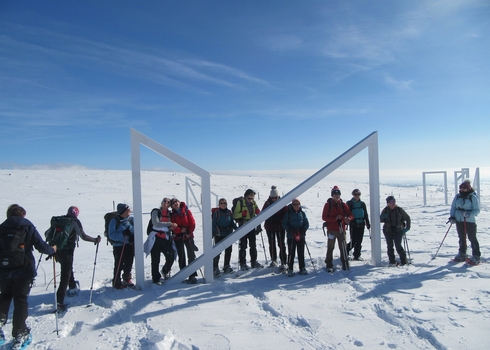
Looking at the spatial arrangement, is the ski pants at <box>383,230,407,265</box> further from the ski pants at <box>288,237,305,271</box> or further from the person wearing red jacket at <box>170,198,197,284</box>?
the person wearing red jacket at <box>170,198,197,284</box>

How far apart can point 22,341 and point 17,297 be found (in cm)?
51

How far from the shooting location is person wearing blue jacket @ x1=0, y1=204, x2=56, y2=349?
371 centimetres

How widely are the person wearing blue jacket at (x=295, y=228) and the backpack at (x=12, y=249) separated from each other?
171 inches

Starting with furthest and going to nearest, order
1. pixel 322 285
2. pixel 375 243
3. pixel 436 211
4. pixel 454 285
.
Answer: pixel 436 211 < pixel 375 243 < pixel 322 285 < pixel 454 285

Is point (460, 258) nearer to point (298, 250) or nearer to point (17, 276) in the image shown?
point (298, 250)

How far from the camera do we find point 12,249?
371 centimetres

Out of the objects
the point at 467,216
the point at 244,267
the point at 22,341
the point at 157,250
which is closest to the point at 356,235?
the point at 467,216

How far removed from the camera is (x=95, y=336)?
3.97 m

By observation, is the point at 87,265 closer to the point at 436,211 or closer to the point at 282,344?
the point at 282,344

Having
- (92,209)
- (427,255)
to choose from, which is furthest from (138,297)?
(92,209)

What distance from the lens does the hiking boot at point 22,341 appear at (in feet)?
11.9

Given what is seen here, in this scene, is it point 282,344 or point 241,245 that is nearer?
point 282,344

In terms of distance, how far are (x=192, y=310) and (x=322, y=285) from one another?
7.70ft

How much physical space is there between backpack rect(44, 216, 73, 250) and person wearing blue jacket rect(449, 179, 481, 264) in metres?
7.44
